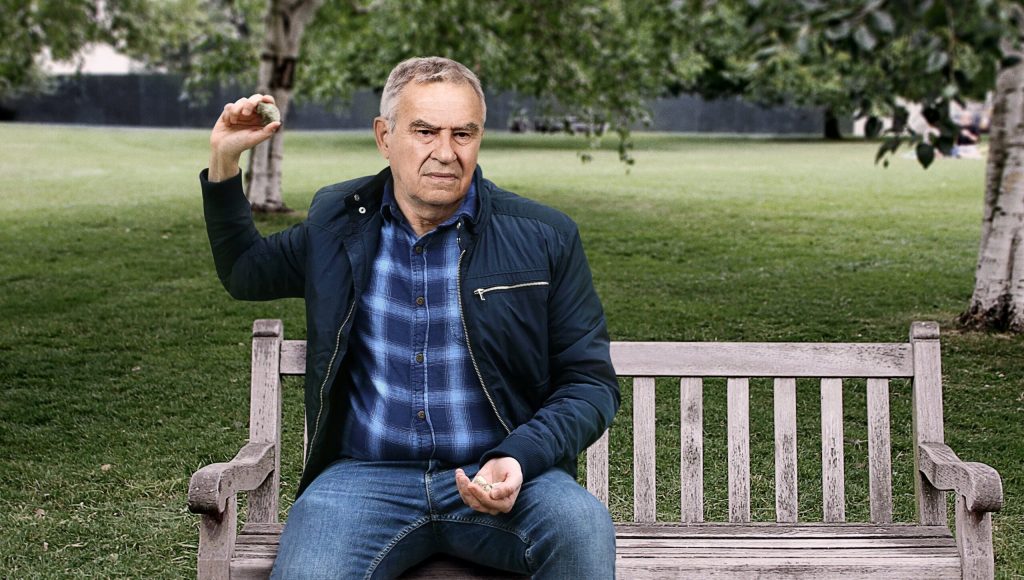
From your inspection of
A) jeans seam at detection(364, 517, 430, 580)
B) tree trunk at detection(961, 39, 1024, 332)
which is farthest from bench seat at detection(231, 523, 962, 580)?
tree trunk at detection(961, 39, 1024, 332)

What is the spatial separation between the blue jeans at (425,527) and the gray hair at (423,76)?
2.81ft

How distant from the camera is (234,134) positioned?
120 inches

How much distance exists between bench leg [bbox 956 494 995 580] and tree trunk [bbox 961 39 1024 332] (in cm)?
554

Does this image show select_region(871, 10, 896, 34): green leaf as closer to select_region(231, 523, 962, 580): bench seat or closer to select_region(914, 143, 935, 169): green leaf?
select_region(914, 143, 935, 169): green leaf

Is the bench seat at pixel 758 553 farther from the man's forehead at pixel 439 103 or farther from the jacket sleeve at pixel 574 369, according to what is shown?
the man's forehead at pixel 439 103

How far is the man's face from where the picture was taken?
3.04 meters

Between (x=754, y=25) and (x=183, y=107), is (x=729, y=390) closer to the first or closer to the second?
(x=754, y=25)

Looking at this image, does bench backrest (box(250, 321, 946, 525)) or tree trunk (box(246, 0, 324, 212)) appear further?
tree trunk (box(246, 0, 324, 212))

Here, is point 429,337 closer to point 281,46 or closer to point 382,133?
point 382,133

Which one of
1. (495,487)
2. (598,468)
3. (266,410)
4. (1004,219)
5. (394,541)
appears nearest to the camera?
(495,487)

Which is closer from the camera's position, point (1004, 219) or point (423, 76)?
point (423, 76)

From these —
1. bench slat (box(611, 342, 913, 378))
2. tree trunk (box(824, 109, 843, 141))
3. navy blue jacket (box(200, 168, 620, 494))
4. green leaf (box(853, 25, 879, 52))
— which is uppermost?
tree trunk (box(824, 109, 843, 141))

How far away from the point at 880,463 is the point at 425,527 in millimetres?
1380

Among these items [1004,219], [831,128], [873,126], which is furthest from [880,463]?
[831,128]
